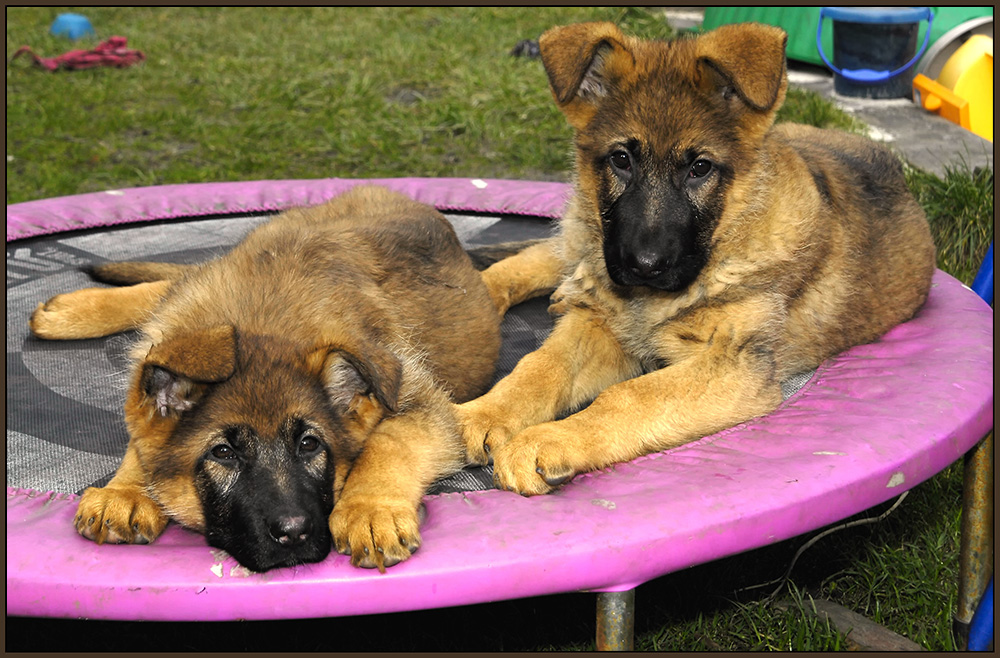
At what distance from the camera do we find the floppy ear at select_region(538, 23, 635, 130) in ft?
10.6

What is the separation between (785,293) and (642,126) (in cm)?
78

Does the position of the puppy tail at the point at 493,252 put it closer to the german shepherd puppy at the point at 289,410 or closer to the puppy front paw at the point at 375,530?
the german shepherd puppy at the point at 289,410

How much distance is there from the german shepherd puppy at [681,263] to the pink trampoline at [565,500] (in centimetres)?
12

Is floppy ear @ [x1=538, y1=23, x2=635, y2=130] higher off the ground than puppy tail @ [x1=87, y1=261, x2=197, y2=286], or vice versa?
floppy ear @ [x1=538, y1=23, x2=635, y2=130]

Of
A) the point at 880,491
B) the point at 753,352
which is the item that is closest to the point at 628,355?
the point at 753,352

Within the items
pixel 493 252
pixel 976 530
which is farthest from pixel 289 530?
pixel 493 252

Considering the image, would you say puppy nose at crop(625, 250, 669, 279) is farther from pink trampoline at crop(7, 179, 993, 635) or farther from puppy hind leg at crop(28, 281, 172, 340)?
puppy hind leg at crop(28, 281, 172, 340)

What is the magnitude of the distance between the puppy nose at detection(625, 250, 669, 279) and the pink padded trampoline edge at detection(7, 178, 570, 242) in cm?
257

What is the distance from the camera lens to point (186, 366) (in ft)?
7.89

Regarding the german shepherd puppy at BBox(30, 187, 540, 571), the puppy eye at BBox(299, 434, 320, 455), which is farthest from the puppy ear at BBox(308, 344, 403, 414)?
the puppy eye at BBox(299, 434, 320, 455)

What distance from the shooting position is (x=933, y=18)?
26.1ft

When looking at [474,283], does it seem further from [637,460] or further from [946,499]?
[946,499]

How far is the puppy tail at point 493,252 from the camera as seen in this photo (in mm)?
4734

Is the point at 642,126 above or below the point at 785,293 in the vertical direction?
above
